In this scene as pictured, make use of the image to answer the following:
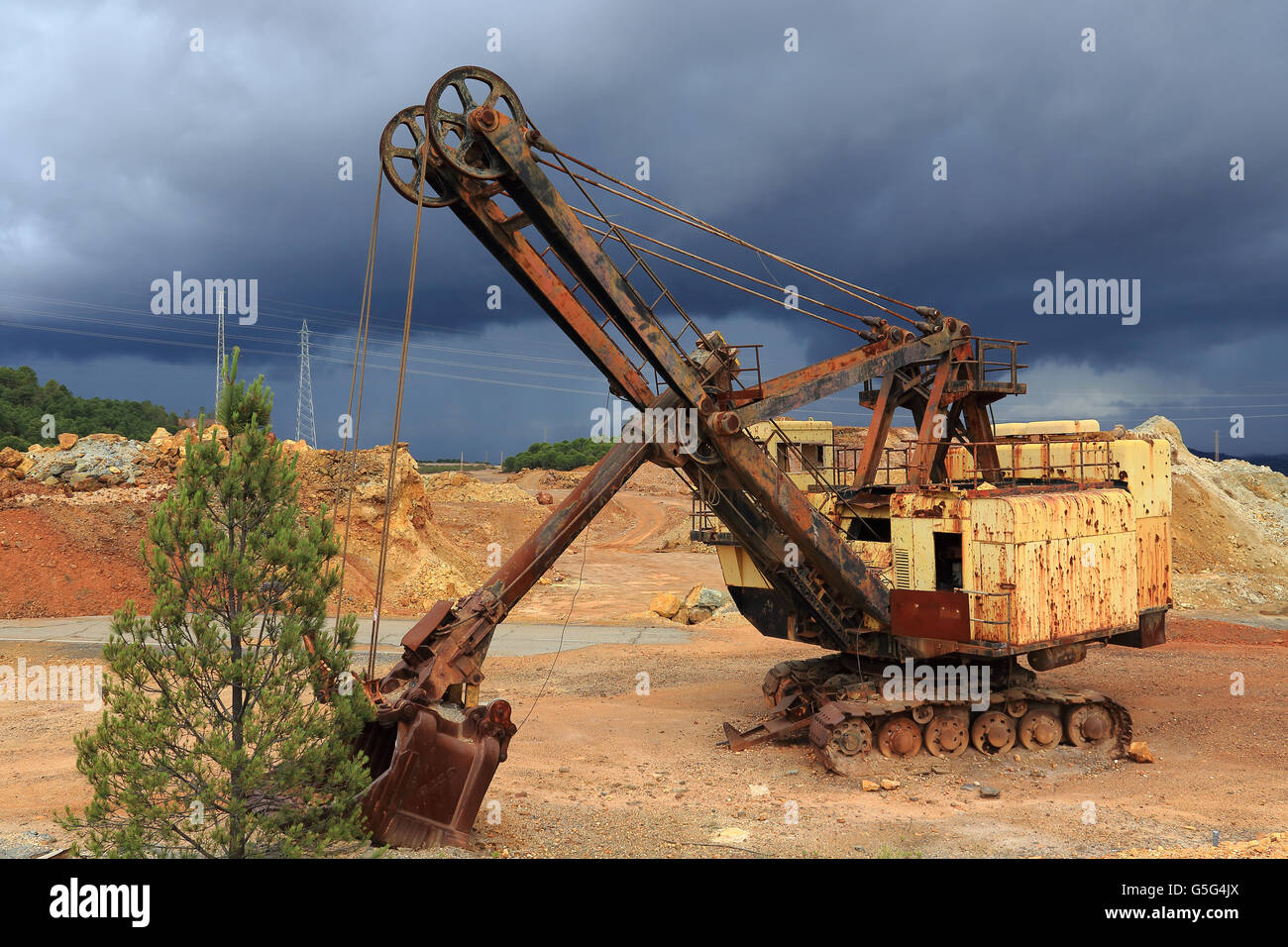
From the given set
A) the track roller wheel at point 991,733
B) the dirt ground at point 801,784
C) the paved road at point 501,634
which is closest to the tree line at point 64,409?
the paved road at point 501,634

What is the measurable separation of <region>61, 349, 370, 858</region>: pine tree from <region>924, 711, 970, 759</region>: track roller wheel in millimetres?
8355

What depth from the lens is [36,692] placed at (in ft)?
57.4

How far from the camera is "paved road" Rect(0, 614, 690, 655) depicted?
22250 mm

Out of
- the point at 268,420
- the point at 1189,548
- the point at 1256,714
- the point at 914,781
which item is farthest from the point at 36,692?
the point at 1189,548

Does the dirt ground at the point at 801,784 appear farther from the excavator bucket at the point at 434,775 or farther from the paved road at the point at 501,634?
the paved road at the point at 501,634

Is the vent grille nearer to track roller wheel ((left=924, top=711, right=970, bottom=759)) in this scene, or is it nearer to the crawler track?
the crawler track

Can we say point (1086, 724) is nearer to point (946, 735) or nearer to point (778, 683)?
point (946, 735)

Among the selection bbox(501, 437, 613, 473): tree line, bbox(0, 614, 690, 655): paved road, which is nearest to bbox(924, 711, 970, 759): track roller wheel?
bbox(0, 614, 690, 655): paved road

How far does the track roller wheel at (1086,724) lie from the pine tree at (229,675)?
34.4 ft

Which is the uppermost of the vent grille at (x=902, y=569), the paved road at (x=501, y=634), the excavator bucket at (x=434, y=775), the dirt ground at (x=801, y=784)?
the vent grille at (x=902, y=569)

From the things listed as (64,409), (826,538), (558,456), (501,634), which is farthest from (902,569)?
(558,456)

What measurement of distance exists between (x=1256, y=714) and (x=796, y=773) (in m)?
8.55

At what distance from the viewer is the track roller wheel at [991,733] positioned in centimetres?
1325
